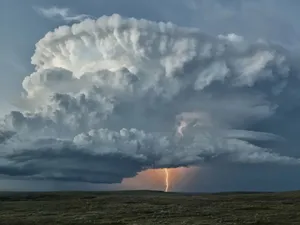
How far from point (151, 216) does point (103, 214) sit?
32.8 ft

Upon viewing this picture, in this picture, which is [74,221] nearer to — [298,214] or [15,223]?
[15,223]

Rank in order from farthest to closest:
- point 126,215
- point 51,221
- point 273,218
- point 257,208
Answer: point 257,208
point 126,215
point 51,221
point 273,218

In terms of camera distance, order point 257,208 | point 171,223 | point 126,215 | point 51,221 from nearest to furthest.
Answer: point 171,223 < point 51,221 < point 126,215 < point 257,208

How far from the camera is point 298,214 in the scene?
233 feet

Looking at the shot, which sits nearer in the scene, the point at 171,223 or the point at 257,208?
the point at 171,223

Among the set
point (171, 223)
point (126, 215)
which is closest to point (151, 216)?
point (126, 215)

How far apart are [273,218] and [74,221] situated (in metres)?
30.7

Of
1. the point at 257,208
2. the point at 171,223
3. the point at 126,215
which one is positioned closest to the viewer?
the point at 171,223

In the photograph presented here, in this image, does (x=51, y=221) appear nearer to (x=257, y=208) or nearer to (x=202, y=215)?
(x=202, y=215)

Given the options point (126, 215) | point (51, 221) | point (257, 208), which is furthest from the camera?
point (257, 208)

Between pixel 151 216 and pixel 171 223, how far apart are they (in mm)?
12835

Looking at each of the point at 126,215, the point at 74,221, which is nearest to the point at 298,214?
the point at 126,215

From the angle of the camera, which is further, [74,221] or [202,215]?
[202,215]

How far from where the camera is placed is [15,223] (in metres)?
68.5
